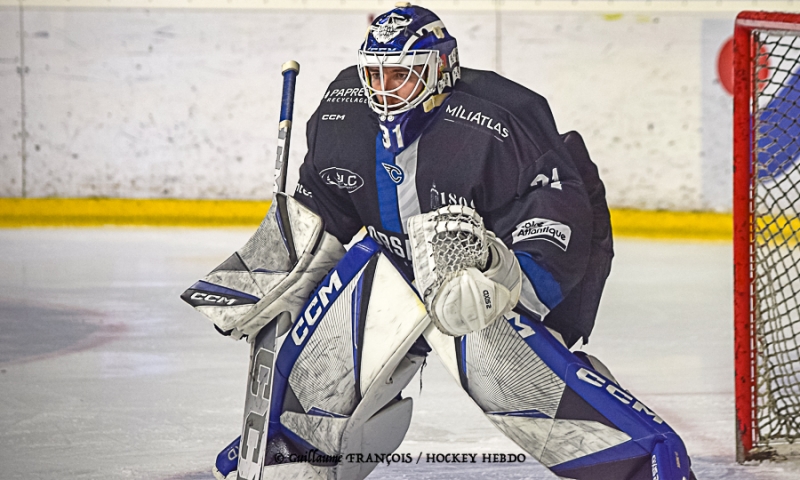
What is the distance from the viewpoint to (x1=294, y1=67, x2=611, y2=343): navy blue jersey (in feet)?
6.34

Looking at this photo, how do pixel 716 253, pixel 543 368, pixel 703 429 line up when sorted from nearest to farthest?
pixel 543 368
pixel 703 429
pixel 716 253

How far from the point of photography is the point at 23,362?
10.7 ft

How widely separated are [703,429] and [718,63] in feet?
11.1

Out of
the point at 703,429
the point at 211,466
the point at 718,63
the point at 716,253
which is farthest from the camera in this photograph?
the point at 718,63

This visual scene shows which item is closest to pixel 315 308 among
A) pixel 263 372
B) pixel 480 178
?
pixel 263 372

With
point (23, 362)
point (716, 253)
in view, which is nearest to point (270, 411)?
point (23, 362)

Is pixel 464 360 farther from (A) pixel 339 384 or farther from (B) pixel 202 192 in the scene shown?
(B) pixel 202 192

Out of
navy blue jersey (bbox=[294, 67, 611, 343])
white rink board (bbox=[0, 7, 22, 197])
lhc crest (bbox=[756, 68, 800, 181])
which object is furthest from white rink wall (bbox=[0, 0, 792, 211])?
navy blue jersey (bbox=[294, 67, 611, 343])

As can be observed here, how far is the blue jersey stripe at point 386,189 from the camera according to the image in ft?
6.94

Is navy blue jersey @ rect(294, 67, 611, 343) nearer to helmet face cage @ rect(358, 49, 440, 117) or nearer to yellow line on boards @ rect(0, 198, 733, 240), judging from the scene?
helmet face cage @ rect(358, 49, 440, 117)

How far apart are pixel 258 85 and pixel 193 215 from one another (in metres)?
0.78

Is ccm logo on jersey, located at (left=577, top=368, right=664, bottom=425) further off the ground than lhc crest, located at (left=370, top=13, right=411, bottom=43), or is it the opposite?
lhc crest, located at (left=370, top=13, right=411, bottom=43)

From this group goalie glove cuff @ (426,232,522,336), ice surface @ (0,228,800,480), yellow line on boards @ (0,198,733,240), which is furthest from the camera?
yellow line on boards @ (0,198,733,240)

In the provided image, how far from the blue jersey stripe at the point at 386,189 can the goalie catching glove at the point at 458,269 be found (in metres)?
0.41
